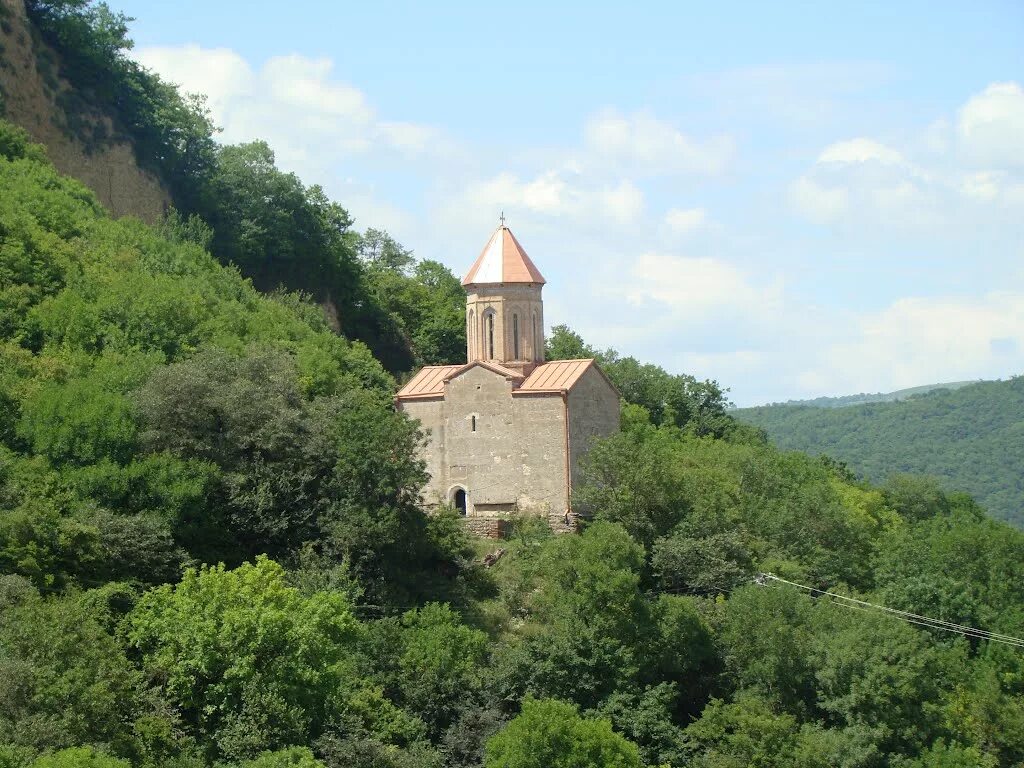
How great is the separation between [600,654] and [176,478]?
28.0ft

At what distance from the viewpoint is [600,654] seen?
29.8 m

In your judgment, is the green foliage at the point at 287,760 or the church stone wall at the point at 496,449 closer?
the green foliage at the point at 287,760

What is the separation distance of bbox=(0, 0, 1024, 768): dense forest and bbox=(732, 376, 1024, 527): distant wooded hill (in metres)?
68.9

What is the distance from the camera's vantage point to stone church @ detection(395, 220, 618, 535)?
36.0 meters

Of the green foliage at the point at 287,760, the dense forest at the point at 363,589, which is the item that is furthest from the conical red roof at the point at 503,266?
the green foliage at the point at 287,760

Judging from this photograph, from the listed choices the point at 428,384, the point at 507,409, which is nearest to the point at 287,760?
the point at 507,409

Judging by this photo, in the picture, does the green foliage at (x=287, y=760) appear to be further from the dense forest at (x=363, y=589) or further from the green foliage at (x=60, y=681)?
the green foliage at (x=60, y=681)

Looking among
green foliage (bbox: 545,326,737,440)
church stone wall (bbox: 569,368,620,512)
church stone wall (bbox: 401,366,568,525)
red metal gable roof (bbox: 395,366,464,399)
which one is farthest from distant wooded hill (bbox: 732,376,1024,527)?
church stone wall (bbox: 401,366,568,525)

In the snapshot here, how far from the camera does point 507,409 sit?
36406 mm

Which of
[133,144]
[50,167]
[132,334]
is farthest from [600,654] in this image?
[133,144]

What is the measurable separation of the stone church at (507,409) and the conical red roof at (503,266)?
0.08 ft

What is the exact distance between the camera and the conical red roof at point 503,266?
123 ft

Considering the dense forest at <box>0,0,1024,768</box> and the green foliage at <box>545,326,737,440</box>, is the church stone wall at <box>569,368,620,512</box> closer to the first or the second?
the dense forest at <box>0,0,1024,768</box>

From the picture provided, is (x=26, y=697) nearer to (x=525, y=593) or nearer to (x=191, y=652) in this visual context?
(x=191, y=652)
